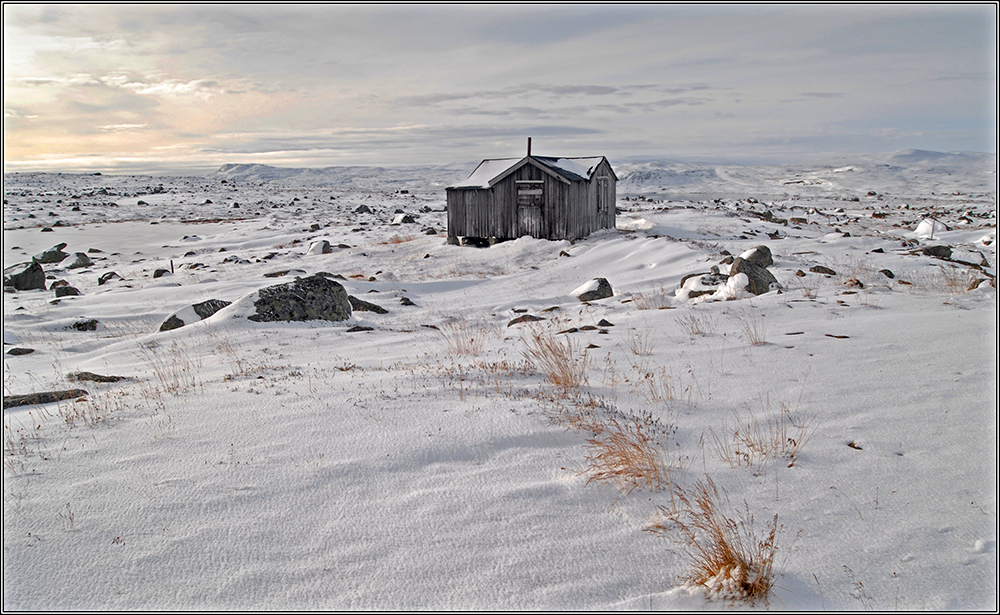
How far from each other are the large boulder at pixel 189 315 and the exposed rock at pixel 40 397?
190 inches

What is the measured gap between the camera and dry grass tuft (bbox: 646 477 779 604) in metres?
2.41

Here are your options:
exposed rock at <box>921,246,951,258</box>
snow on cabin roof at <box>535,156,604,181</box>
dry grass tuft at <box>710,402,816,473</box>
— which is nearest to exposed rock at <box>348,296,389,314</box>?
dry grass tuft at <box>710,402,816,473</box>

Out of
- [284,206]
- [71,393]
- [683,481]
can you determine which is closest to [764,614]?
[683,481]

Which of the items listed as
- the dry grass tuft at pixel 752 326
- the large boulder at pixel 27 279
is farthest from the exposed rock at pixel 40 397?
the large boulder at pixel 27 279

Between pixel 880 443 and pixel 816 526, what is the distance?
1246 millimetres

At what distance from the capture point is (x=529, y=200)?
22.8 meters

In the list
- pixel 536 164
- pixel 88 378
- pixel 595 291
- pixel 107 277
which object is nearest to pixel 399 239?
pixel 536 164

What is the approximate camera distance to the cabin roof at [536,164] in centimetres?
2239

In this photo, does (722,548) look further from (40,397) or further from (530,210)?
(530,210)

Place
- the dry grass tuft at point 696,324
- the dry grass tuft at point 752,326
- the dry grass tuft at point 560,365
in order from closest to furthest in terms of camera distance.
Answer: the dry grass tuft at point 560,365, the dry grass tuft at point 752,326, the dry grass tuft at point 696,324

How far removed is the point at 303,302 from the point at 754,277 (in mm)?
8319

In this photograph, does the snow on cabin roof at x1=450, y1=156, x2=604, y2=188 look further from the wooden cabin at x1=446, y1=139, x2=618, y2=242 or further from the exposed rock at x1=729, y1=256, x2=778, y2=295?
the exposed rock at x1=729, y1=256, x2=778, y2=295

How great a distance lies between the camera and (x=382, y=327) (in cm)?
982

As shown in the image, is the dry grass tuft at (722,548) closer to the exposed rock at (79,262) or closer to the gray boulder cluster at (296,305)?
the gray boulder cluster at (296,305)
